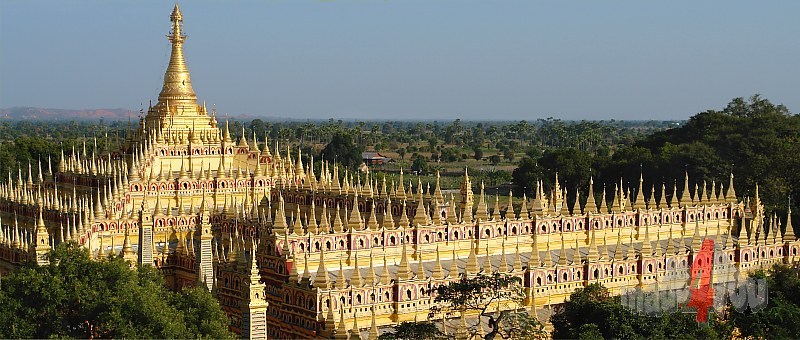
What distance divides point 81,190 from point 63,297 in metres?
18.3

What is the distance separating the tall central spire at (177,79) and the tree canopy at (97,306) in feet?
61.9

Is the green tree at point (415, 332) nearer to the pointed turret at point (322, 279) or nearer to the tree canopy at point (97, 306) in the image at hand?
the pointed turret at point (322, 279)

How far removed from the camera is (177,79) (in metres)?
43.9

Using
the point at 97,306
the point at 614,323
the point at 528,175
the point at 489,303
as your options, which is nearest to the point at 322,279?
the point at 489,303

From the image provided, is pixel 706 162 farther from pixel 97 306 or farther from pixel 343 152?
pixel 97 306

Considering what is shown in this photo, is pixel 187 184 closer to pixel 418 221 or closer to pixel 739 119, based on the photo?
pixel 418 221

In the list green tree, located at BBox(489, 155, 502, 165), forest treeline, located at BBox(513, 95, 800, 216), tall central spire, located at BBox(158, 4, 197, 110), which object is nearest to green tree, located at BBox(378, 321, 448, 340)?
tall central spire, located at BBox(158, 4, 197, 110)

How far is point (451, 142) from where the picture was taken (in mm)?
173375

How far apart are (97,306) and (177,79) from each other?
21.4m

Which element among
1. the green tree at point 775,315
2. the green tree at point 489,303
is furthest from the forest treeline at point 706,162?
the green tree at point 489,303

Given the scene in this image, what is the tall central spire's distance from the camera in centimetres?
4359

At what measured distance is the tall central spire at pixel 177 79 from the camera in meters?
43.6

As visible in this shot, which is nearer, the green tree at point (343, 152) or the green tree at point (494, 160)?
the green tree at point (343, 152)

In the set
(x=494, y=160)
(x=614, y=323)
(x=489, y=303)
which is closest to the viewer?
(x=489, y=303)
